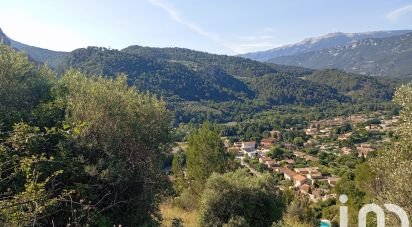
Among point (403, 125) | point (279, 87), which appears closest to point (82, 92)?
point (403, 125)

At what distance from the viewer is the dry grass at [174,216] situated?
42.5 feet

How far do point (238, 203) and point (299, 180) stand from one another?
1634 inches

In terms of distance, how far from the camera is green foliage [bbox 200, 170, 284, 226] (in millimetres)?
12133

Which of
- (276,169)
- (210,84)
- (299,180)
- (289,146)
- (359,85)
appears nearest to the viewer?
(299,180)

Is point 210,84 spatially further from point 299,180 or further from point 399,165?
point 399,165

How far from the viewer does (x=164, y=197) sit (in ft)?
38.4

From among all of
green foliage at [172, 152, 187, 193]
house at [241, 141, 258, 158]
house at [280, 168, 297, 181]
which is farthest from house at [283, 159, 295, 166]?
green foliage at [172, 152, 187, 193]

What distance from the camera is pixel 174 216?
14422 millimetres

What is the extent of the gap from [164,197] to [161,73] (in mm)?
143641

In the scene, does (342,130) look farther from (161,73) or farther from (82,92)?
(82,92)


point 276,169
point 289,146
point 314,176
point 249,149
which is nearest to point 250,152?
point 249,149

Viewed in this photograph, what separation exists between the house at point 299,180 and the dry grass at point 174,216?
36336 mm

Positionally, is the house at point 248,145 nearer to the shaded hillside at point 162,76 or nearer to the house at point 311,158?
the house at point 311,158

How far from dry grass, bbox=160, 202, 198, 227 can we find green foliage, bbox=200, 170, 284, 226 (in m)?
0.93
